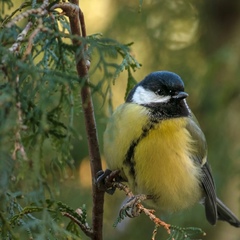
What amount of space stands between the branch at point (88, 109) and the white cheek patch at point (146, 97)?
552mm

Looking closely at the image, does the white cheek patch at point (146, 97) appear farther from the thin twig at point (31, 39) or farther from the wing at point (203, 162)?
the thin twig at point (31, 39)

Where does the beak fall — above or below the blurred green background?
above

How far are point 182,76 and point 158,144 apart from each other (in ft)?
5.04

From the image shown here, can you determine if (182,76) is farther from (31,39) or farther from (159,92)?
(31,39)

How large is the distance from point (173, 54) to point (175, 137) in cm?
155

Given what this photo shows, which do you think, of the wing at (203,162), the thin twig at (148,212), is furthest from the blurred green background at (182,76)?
the thin twig at (148,212)

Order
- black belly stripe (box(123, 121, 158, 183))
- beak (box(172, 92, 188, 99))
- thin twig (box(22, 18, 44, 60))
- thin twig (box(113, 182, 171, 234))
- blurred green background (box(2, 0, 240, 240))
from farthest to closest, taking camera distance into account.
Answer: blurred green background (box(2, 0, 240, 240)), beak (box(172, 92, 188, 99)), black belly stripe (box(123, 121, 158, 183)), thin twig (box(113, 182, 171, 234)), thin twig (box(22, 18, 44, 60))

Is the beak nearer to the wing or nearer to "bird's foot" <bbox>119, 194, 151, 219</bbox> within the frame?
the wing

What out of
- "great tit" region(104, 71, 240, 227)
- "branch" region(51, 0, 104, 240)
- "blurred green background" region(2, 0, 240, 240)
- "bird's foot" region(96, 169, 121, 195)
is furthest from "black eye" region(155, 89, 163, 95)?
"blurred green background" region(2, 0, 240, 240)

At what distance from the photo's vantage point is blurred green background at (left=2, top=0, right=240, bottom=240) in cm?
330

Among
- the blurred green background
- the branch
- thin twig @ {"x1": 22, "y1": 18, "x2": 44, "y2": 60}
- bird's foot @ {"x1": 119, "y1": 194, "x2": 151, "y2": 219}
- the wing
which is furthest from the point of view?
the blurred green background

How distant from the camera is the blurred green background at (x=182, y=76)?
3.30 m

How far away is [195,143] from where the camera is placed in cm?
225

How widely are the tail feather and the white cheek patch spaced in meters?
0.84
